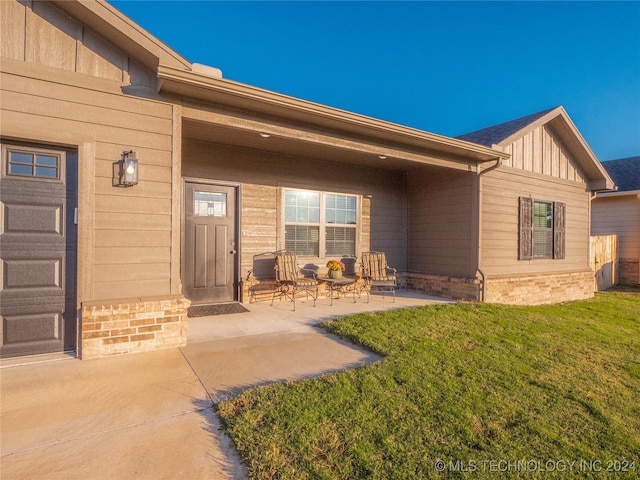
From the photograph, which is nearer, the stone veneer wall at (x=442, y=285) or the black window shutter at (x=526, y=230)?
the stone veneer wall at (x=442, y=285)

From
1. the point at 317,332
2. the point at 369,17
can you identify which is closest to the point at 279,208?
the point at 317,332

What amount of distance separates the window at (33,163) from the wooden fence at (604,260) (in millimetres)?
11570

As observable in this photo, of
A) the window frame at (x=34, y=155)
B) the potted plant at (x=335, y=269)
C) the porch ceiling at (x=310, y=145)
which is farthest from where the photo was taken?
the potted plant at (x=335, y=269)

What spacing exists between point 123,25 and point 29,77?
934 mm

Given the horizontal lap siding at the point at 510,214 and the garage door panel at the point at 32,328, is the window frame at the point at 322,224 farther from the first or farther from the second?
the garage door panel at the point at 32,328

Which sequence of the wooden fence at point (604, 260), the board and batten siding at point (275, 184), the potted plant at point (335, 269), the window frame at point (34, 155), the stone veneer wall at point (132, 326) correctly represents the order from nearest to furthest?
1. the window frame at point (34, 155)
2. the stone veneer wall at point (132, 326)
3. the board and batten siding at point (275, 184)
4. the potted plant at point (335, 269)
5. the wooden fence at point (604, 260)

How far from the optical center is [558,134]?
7.47 meters

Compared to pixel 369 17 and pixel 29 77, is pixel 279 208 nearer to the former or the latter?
pixel 29 77

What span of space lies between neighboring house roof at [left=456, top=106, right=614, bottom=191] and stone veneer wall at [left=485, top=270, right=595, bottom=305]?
2385 mm

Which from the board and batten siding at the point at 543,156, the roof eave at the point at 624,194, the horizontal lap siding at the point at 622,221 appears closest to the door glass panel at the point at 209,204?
the board and batten siding at the point at 543,156

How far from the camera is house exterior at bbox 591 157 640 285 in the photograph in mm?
10211

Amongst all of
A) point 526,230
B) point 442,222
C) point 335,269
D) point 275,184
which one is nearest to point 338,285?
point 335,269

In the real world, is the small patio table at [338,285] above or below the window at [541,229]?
below

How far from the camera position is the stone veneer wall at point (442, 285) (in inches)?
242
